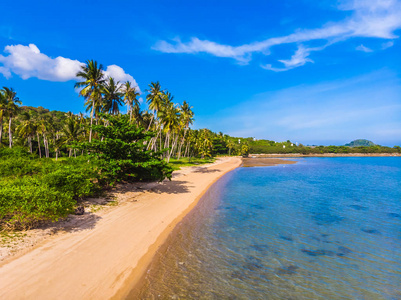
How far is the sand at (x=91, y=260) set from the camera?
6094mm

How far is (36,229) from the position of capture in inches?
369

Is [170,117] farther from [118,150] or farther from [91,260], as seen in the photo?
[91,260]

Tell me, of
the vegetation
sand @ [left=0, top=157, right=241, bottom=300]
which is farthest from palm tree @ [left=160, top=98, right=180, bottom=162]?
sand @ [left=0, top=157, right=241, bottom=300]

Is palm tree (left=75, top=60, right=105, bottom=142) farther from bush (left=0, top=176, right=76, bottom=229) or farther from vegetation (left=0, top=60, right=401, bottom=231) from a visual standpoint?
bush (left=0, top=176, right=76, bottom=229)

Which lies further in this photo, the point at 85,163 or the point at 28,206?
the point at 85,163

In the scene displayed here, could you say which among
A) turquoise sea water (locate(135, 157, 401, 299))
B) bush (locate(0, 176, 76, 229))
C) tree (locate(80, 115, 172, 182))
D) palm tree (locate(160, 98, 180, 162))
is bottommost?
turquoise sea water (locate(135, 157, 401, 299))

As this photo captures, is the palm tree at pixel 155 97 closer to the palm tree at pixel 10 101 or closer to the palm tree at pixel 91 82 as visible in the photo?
the palm tree at pixel 91 82

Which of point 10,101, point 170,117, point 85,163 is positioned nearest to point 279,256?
point 85,163

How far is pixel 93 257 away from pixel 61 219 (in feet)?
13.9

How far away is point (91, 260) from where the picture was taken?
7.67 m

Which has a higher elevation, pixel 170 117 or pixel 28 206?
pixel 170 117

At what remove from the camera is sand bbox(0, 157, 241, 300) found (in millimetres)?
6094

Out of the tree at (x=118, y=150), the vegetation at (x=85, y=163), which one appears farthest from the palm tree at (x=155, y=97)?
the tree at (x=118, y=150)

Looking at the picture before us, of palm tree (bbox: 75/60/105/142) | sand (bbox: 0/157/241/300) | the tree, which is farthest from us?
palm tree (bbox: 75/60/105/142)
